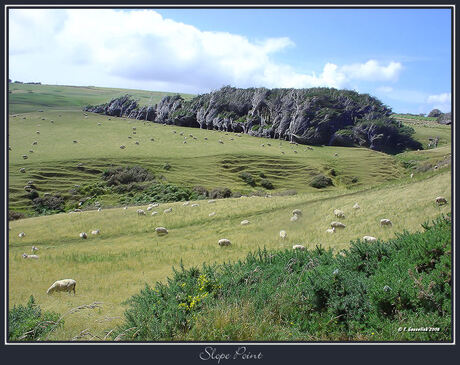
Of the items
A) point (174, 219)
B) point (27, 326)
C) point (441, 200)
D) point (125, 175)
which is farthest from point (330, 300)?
point (125, 175)

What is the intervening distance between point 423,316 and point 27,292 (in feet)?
41.8

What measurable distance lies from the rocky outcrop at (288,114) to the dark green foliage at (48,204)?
55.6m

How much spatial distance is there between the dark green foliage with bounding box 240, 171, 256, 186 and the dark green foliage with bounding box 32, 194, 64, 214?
83.5ft

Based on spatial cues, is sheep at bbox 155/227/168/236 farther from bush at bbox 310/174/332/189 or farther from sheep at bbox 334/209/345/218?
bush at bbox 310/174/332/189

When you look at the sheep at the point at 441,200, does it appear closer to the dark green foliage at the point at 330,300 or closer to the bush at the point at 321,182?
the dark green foliage at the point at 330,300

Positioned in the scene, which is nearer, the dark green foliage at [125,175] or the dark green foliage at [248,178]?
the dark green foliage at [125,175]

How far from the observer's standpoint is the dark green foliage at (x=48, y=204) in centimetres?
3869

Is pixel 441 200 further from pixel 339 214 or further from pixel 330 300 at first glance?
pixel 330 300

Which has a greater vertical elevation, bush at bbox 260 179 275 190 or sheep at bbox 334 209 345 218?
sheep at bbox 334 209 345 218

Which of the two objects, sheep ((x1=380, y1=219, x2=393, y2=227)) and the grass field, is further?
sheep ((x1=380, y1=219, x2=393, y2=227))

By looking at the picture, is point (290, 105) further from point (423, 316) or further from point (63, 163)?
point (423, 316)

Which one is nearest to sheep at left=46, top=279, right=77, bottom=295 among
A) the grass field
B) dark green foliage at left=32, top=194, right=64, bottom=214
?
the grass field

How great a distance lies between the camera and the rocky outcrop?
79.4 meters

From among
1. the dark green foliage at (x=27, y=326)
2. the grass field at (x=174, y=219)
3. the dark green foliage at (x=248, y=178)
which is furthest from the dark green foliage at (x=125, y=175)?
the dark green foliage at (x=27, y=326)
